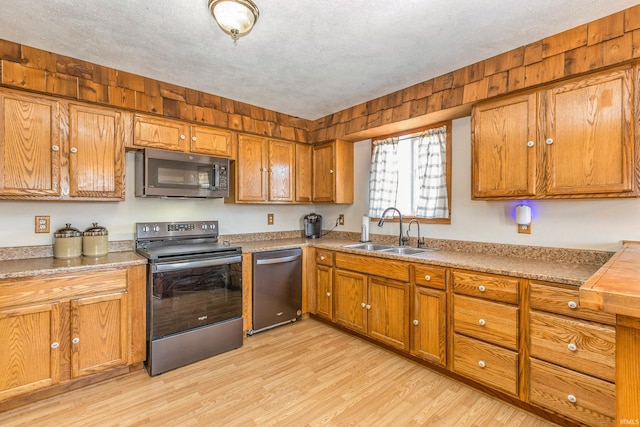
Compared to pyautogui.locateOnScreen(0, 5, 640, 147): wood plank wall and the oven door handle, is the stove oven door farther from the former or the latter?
pyautogui.locateOnScreen(0, 5, 640, 147): wood plank wall

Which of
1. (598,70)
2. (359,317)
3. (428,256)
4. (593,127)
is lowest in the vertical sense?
(359,317)

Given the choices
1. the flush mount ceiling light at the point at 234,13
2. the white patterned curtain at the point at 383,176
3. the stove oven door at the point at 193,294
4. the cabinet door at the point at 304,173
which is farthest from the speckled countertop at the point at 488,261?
the flush mount ceiling light at the point at 234,13

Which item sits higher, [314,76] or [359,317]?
[314,76]

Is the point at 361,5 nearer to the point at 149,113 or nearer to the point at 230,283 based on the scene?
the point at 149,113

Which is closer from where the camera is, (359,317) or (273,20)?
(273,20)

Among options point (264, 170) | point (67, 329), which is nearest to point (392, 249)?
point (264, 170)

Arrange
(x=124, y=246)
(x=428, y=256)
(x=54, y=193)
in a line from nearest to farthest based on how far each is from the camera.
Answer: (x=54, y=193) < (x=428, y=256) < (x=124, y=246)

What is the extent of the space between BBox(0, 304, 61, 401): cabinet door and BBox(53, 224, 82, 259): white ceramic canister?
520mm

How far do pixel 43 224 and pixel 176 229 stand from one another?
1006 millimetres

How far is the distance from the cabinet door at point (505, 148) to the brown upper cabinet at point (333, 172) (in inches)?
63.6

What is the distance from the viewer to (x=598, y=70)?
1875 mm

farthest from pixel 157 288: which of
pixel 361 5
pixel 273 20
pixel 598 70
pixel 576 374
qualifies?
pixel 598 70

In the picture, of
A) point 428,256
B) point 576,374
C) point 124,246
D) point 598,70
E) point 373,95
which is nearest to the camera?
point 576,374

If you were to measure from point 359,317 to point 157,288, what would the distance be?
181cm
